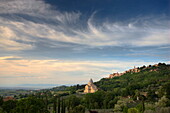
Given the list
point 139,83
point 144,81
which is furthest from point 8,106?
point 144,81

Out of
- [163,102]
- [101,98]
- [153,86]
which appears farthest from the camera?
[153,86]

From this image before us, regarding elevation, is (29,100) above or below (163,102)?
above

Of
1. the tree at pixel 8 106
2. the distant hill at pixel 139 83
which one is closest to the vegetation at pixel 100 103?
the tree at pixel 8 106

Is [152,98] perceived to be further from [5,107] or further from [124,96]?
[5,107]

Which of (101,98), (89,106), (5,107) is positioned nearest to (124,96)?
(101,98)

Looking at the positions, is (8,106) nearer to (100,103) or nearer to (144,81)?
(100,103)

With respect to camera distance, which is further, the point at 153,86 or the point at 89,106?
the point at 153,86

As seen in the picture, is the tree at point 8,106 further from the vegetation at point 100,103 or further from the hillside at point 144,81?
the hillside at point 144,81

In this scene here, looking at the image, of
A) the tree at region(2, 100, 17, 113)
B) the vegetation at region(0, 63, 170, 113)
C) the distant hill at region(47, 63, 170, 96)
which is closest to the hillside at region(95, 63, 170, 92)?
the distant hill at region(47, 63, 170, 96)

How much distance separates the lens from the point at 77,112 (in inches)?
1886

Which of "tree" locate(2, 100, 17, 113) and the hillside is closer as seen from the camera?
"tree" locate(2, 100, 17, 113)

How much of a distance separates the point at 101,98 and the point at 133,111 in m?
37.7

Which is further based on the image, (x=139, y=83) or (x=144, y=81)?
(x=144, y=81)

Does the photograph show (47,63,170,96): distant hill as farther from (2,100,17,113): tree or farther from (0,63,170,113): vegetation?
(2,100,17,113): tree
